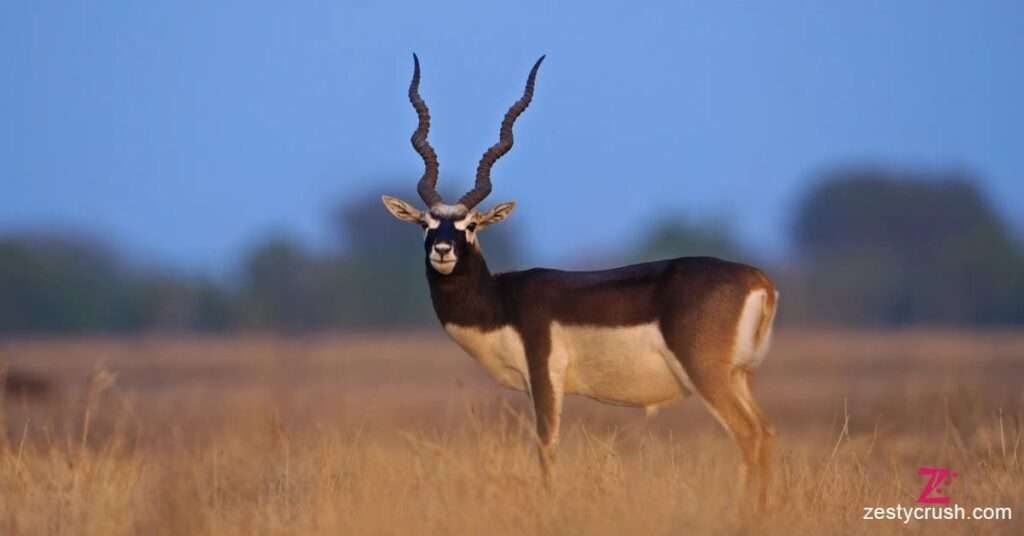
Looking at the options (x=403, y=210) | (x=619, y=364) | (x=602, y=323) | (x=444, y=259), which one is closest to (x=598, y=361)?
(x=619, y=364)

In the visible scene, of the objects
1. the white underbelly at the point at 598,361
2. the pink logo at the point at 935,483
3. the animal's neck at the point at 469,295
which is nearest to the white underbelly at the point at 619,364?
the white underbelly at the point at 598,361

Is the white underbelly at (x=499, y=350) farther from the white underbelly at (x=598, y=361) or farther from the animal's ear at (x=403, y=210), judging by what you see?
the animal's ear at (x=403, y=210)

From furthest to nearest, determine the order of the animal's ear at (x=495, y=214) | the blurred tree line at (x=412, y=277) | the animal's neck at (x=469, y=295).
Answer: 1. the blurred tree line at (x=412, y=277)
2. the animal's ear at (x=495, y=214)
3. the animal's neck at (x=469, y=295)

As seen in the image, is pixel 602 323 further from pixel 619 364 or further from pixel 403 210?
pixel 403 210

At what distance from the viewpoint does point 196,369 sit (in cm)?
4081

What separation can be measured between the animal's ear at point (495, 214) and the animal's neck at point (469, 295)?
1.01ft

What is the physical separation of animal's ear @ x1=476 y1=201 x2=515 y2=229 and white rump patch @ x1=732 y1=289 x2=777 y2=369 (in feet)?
8.01

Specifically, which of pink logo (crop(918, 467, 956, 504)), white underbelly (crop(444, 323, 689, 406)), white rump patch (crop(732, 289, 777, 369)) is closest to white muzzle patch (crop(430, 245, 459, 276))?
white underbelly (crop(444, 323, 689, 406))

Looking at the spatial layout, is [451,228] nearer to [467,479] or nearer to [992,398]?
[467,479]

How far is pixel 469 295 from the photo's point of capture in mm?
12719

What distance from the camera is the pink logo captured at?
11.7 metres

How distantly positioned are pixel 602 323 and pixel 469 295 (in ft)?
3.81

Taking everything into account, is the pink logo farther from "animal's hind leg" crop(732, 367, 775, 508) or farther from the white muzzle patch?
the white muzzle patch

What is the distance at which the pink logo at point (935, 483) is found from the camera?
38.2 ft
